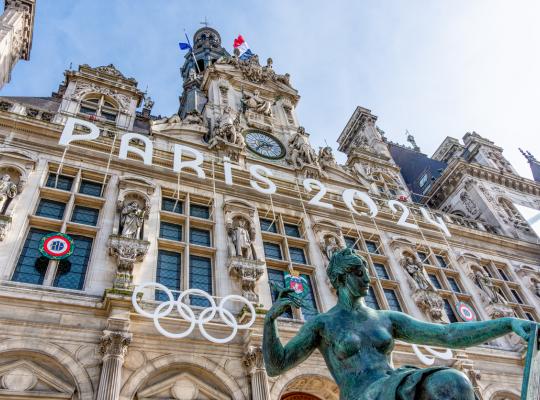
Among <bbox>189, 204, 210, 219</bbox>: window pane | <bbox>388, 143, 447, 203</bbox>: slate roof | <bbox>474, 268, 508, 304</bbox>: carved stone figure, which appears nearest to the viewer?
<bbox>189, 204, 210, 219</bbox>: window pane

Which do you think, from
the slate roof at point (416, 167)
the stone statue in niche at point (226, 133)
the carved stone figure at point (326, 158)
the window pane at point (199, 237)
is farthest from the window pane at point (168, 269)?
the slate roof at point (416, 167)

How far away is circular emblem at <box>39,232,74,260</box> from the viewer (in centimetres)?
909

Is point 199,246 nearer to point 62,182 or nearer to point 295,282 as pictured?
point 295,282

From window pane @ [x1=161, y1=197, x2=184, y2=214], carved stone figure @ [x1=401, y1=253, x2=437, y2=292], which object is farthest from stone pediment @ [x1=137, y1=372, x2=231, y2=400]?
carved stone figure @ [x1=401, y1=253, x2=437, y2=292]

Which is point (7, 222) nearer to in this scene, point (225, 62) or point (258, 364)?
point (258, 364)

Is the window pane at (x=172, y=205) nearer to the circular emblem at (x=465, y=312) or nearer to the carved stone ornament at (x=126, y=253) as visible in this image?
the carved stone ornament at (x=126, y=253)

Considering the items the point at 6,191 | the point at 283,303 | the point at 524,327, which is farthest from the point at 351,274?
the point at 6,191

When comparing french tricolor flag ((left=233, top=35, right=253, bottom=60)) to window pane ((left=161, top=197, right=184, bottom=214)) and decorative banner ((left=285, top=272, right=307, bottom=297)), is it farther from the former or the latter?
decorative banner ((left=285, top=272, right=307, bottom=297))

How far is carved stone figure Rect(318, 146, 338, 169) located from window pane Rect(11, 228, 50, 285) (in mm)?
11021

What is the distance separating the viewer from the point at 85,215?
35.2ft

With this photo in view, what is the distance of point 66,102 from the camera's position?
48.2 ft

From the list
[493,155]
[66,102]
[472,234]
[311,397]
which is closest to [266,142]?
[66,102]

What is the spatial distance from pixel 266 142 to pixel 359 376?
14.4 m

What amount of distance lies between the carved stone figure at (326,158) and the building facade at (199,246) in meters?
0.10
